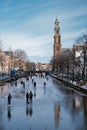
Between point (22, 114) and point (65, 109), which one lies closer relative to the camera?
point (22, 114)

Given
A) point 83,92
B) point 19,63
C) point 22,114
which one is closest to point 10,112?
point 22,114

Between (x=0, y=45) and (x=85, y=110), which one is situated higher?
(x=0, y=45)

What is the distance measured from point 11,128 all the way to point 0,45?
74056mm

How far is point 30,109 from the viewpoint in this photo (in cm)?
3769

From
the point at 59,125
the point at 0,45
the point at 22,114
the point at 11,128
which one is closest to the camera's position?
the point at 11,128

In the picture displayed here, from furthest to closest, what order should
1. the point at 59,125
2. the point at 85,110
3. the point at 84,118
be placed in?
the point at 85,110, the point at 84,118, the point at 59,125

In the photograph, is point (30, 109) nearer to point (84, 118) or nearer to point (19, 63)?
point (84, 118)

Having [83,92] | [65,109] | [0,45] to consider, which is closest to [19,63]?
[0,45]

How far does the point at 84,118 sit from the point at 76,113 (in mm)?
3478

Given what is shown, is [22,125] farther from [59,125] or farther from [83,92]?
[83,92]

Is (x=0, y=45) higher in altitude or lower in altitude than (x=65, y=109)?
higher

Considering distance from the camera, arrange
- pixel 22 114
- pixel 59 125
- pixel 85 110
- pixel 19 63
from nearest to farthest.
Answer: pixel 59 125 → pixel 22 114 → pixel 85 110 → pixel 19 63

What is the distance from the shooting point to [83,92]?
197 feet

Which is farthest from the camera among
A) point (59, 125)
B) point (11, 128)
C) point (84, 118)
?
point (84, 118)
